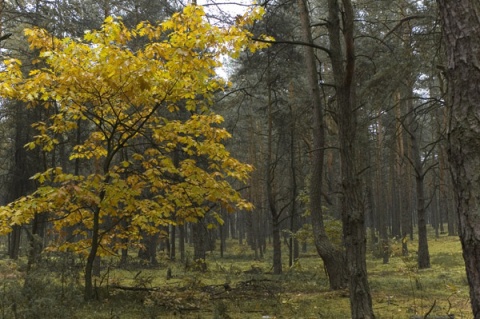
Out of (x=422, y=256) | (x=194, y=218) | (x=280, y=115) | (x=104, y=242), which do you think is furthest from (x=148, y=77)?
(x=422, y=256)

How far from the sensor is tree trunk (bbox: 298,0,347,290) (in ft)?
30.2

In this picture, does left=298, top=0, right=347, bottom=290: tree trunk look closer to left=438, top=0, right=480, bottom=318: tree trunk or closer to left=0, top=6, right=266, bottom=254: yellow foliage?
left=0, top=6, right=266, bottom=254: yellow foliage

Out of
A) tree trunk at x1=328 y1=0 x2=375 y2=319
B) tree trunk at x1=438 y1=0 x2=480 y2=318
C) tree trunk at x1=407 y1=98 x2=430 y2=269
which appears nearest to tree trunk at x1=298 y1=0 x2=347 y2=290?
tree trunk at x1=328 y1=0 x2=375 y2=319

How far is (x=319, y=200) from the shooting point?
983 centimetres

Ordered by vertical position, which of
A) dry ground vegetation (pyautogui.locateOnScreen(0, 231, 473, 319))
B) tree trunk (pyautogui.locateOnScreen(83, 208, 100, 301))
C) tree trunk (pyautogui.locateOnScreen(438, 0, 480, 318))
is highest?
tree trunk (pyautogui.locateOnScreen(438, 0, 480, 318))

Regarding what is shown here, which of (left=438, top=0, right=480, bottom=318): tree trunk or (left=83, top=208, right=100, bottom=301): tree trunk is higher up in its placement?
(left=438, top=0, right=480, bottom=318): tree trunk

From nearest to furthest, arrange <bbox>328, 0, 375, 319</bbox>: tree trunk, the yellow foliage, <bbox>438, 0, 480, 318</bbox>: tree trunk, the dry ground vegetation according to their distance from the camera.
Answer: <bbox>438, 0, 480, 318</bbox>: tree trunk, <bbox>328, 0, 375, 319</bbox>: tree trunk, the yellow foliage, the dry ground vegetation

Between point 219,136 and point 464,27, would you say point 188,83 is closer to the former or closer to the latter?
point 219,136

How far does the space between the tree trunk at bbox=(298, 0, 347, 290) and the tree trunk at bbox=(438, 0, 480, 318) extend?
6.49 m

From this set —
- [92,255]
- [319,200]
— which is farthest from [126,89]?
[319,200]

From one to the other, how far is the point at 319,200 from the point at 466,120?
7365mm

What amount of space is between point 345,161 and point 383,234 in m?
23.1

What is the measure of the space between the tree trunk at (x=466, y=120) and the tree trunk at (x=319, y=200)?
6.49 meters

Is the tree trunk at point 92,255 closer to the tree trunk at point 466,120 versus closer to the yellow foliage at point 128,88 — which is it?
the yellow foliage at point 128,88
